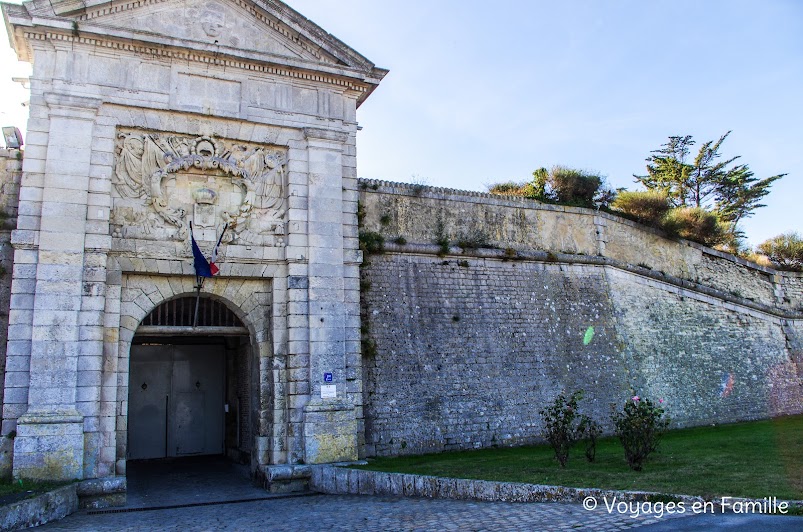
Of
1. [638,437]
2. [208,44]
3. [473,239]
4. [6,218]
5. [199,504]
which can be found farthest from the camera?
[473,239]

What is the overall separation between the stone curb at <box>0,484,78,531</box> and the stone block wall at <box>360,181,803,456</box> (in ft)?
15.2

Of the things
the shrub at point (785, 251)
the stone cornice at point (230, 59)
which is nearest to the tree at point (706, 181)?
the shrub at point (785, 251)

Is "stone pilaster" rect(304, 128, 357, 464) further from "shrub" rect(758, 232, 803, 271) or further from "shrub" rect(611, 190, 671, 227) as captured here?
"shrub" rect(758, 232, 803, 271)

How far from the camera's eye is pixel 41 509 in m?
7.25

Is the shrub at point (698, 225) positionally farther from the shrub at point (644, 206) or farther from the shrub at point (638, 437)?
the shrub at point (638, 437)

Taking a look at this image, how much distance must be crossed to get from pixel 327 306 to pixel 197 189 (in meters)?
2.75

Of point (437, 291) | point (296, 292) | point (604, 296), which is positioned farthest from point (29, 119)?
point (604, 296)

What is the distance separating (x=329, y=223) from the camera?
10.7 metres

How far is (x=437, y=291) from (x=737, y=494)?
725 cm

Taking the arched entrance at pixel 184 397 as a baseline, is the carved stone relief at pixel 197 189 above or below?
above

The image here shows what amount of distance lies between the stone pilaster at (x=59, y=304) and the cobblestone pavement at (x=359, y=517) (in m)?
0.97

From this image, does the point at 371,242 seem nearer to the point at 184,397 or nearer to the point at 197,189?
the point at 197,189

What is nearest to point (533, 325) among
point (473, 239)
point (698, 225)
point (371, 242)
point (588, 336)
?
point (588, 336)

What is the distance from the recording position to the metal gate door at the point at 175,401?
43.7 feet
